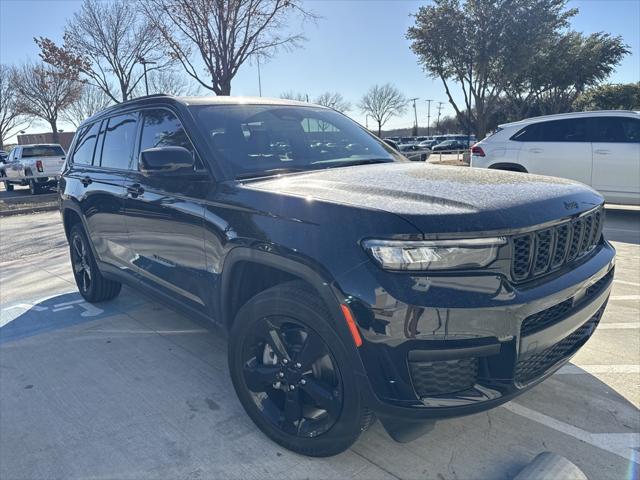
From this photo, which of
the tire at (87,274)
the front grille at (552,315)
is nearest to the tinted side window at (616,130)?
the front grille at (552,315)

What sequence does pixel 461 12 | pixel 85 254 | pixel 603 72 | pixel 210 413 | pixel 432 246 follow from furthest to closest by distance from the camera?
1. pixel 603 72
2. pixel 461 12
3. pixel 85 254
4. pixel 210 413
5. pixel 432 246

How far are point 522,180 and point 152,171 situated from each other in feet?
7.10

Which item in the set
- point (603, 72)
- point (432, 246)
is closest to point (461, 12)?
point (603, 72)

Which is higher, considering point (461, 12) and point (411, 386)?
point (461, 12)

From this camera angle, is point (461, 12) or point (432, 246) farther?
point (461, 12)

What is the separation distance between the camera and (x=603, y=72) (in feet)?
104

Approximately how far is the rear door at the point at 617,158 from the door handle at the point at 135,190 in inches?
299

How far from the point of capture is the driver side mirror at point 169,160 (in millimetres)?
2588

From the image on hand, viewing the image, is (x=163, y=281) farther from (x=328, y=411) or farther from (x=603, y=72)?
(x=603, y=72)

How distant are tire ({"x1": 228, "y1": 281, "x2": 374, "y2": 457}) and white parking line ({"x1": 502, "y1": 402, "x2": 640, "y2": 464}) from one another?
3.79 feet

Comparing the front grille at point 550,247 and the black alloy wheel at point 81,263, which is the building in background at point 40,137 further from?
the front grille at point 550,247

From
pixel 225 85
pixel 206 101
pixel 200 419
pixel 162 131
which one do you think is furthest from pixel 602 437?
pixel 225 85

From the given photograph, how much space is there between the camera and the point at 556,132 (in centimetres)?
825

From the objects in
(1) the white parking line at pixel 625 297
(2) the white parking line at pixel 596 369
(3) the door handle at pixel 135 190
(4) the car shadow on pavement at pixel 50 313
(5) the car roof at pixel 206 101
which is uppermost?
(5) the car roof at pixel 206 101
